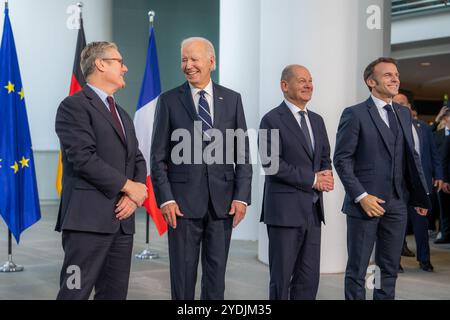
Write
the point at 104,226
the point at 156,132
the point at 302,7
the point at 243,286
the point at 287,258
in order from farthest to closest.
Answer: the point at 302,7 < the point at 243,286 < the point at 287,258 < the point at 156,132 < the point at 104,226

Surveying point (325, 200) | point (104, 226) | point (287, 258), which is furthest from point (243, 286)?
point (104, 226)

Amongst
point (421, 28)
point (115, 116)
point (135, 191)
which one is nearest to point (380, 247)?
point (135, 191)

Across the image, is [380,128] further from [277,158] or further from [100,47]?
[100,47]

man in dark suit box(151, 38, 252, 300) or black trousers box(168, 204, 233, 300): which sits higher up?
man in dark suit box(151, 38, 252, 300)

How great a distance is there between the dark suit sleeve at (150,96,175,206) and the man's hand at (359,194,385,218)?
1.12m

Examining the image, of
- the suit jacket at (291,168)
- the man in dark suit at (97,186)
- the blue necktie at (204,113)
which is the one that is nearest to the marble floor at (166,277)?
the suit jacket at (291,168)

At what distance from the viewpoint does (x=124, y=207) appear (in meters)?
2.96

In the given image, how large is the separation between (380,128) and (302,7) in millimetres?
2240

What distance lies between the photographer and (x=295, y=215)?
3.58 m

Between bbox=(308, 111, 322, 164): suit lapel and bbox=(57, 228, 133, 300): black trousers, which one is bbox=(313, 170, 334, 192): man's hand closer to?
bbox=(308, 111, 322, 164): suit lapel

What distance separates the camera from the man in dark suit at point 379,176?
3668 mm

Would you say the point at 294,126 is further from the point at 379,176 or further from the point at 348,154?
the point at 379,176

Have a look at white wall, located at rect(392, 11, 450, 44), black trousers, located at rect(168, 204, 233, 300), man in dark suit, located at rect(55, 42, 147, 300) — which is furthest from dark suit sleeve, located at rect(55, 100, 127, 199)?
white wall, located at rect(392, 11, 450, 44)

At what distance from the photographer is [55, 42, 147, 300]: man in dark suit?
2.85m
